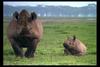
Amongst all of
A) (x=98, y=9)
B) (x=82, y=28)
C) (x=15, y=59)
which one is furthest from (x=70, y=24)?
(x=15, y=59)

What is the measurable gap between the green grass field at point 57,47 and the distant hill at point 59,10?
0.36 feet

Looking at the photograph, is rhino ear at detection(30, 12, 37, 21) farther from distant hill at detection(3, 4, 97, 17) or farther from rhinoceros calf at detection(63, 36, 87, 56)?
rhinoceros calf at detection(63, 36, 87, 56)

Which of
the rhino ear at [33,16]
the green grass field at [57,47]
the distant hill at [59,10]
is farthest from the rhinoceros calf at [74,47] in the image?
the rhino ear at [33,16]

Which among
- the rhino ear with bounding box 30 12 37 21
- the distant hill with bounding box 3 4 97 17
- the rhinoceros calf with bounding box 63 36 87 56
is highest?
the distant hill with bounding box 3 4 97 17

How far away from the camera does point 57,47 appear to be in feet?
13.0

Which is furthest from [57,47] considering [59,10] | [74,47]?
[59,10]

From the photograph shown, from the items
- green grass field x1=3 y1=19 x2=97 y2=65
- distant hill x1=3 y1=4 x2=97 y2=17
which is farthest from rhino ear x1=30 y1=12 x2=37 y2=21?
green grass field x1=3 y1=19 x2=97 y2=65

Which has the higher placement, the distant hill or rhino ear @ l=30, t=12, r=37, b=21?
the distant hill

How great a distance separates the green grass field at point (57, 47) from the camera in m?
3.94

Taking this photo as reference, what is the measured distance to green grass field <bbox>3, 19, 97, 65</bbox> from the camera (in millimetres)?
3936

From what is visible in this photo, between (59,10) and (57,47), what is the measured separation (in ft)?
1.63

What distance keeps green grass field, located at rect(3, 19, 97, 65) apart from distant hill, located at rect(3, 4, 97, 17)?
111 mm

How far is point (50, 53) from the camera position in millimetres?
3951

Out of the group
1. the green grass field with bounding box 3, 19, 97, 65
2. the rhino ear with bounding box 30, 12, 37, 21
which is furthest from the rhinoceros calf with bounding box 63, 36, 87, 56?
the rhino ear with bounding box 30, 12, 37, 21
